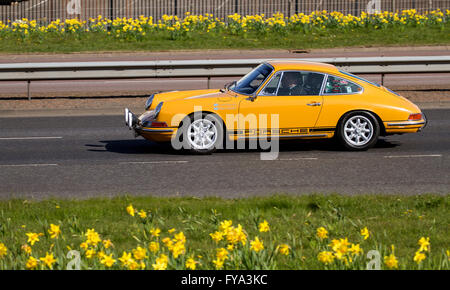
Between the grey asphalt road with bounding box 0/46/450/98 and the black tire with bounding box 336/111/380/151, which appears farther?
the grey asphalt road with bounding box 0/46/450/98

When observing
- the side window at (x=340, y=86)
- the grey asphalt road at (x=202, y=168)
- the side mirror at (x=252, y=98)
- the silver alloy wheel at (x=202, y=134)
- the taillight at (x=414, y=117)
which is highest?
the side window at (x=340, y=86)

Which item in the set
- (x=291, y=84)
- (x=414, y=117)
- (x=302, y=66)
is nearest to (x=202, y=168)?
(x=291, y=84)

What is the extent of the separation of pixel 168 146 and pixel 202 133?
115 cm

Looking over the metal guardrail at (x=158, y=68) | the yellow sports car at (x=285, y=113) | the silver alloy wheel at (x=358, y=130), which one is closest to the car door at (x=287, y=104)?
the yellow sports car at (x=285, y=113)

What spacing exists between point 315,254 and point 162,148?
22.1 feet

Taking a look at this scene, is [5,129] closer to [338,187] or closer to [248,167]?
[248,167]

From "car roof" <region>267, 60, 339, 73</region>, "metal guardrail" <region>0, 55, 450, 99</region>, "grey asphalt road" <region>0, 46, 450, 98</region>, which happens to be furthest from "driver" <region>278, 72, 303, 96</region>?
"grey asphalt road" <region>0, 46, 450, 98</region>

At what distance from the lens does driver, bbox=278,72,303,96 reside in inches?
468

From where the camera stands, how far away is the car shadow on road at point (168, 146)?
40.2 feet

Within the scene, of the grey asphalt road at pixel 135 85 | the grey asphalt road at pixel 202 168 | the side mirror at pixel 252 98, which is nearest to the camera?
the grey asphalt road at pixel 202 168

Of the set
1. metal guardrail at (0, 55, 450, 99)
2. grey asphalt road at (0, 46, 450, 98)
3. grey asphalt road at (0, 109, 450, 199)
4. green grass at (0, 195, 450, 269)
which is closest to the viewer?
green grass at (0, 195, 450, 269)

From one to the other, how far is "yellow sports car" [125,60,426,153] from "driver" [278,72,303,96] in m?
0.02

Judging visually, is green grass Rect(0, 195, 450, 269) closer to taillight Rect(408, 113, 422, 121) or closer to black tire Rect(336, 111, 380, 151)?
black tire Rect(336, 111, 380, 151)

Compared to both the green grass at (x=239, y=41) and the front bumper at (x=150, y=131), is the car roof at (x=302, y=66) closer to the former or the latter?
the front bumper at (x=150, y=131)
